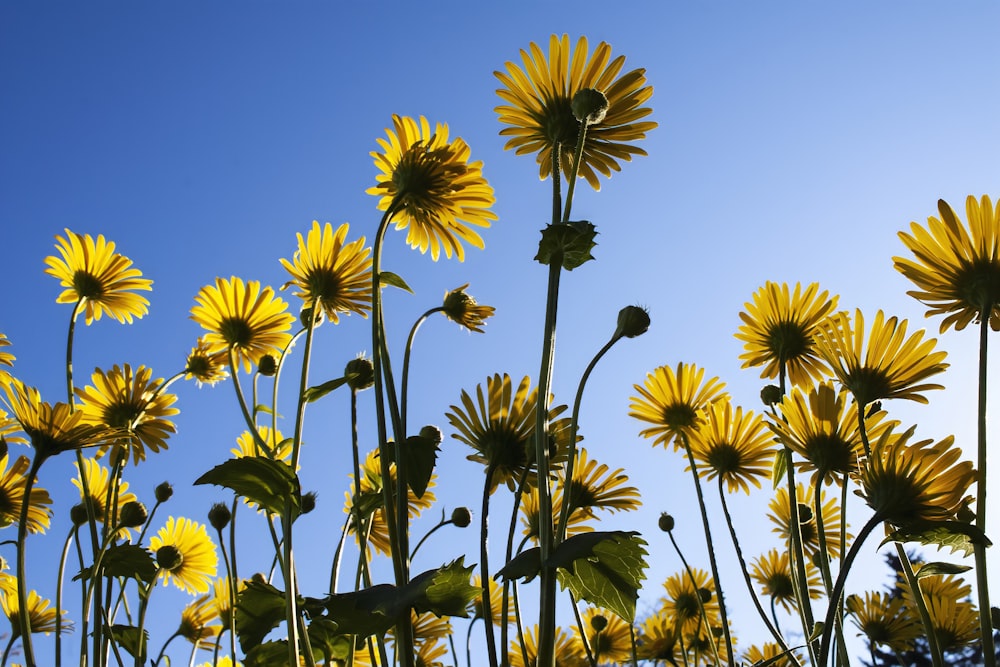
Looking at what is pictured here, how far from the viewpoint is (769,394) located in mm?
3158

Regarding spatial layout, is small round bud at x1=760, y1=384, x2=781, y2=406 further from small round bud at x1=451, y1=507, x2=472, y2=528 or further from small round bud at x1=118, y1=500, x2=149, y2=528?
small round bud at x1=118, y1=500, x2=149, y2=528

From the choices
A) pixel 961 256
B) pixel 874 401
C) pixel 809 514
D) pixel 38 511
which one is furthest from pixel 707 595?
pixel 38 511

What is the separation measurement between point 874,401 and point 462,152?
4.50ft

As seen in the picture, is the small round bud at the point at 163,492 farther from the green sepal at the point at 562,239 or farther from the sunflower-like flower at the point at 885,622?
the sunflower-like flower at the point at 885,622

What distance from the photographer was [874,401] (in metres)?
2.24

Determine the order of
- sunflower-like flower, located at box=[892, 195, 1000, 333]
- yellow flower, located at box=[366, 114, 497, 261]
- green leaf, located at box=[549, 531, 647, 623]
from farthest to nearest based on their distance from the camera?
1. yellow flower, located at box=[366, 114, 497, 261]
2. sunflower-like flower, located at box=[892, 195, 1000, 333]
3. green leaf, located at box=[549, 531, 647, 623]

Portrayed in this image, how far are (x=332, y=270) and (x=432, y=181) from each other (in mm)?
533

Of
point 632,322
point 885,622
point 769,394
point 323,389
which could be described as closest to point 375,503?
A: point 323,389

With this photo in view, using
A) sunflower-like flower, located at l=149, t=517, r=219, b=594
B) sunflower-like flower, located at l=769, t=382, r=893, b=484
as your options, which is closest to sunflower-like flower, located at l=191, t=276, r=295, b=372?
sunflower-like flower, located at l=149, t=517, r=219, b=594

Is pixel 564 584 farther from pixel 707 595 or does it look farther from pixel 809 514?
pixel 707 595

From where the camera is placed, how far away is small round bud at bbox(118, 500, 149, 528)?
2919mm

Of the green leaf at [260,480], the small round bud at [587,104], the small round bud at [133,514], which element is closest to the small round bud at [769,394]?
the small round bud at [587,104]

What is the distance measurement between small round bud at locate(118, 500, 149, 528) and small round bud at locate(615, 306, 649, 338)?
2.00 metres

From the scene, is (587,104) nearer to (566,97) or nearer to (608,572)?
(566,97)
